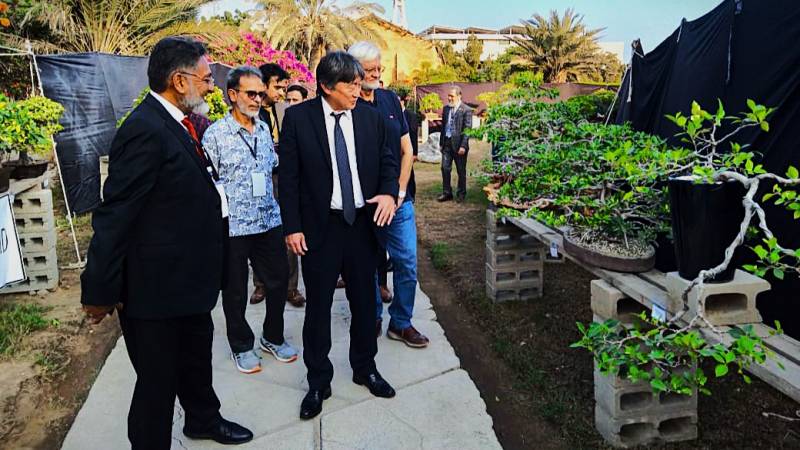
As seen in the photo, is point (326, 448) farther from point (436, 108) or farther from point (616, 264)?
point (436, 108)

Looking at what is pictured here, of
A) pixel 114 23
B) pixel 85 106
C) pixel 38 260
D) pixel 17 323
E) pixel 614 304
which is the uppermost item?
pixel 114 23

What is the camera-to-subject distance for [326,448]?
104 inches

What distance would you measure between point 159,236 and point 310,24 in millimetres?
23217

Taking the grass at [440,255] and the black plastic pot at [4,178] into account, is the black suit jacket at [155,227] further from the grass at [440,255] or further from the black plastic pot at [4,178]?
the grass at [440,255]

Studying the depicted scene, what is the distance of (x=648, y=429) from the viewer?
264 centimetres

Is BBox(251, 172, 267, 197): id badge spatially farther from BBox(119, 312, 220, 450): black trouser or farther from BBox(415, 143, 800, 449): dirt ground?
BBox(415, 143, 800, 449): dirt ground

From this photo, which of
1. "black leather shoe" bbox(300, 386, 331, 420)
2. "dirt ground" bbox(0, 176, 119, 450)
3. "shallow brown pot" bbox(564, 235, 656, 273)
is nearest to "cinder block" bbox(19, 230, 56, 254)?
"dirt ground" bbox(0, 176, 119, 450)

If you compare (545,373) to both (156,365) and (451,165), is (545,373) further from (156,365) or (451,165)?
(451,165)

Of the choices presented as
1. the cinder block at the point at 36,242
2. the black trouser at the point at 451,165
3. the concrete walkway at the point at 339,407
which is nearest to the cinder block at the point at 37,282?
the cinder block at the point at 36,242

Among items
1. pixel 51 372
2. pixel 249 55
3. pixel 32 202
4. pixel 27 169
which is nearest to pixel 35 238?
pixel 32 202

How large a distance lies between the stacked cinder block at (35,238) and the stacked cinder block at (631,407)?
478 cm

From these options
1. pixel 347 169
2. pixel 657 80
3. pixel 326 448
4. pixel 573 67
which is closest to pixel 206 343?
pixel 326 448

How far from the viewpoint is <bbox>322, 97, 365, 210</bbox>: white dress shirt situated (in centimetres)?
275

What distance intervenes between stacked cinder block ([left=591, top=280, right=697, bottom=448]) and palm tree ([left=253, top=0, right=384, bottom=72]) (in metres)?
21.9
